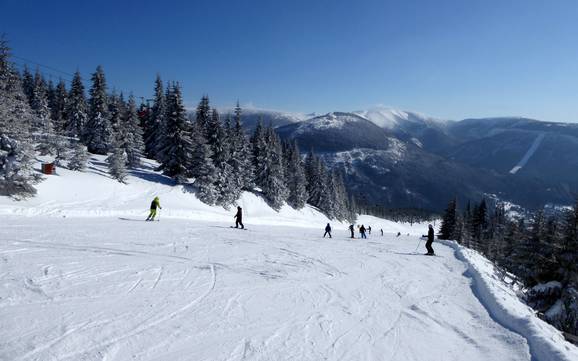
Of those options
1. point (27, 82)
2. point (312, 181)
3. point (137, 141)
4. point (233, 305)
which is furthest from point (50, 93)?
point (233, 305)

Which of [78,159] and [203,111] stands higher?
[203,111]

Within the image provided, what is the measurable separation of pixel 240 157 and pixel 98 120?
784 inches

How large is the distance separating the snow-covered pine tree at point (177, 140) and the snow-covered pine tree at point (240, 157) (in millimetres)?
6835

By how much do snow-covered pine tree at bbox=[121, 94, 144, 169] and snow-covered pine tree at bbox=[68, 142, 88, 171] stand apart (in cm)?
935

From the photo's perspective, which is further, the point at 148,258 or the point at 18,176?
the point at 18,176

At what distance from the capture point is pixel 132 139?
45.4m

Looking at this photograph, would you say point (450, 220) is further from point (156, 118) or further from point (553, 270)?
point (156, 118)

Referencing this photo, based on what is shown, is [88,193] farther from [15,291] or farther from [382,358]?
[382,358]

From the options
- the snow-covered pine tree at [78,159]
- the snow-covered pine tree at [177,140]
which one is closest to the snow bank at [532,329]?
the snow-covered pine tree at [78,159]

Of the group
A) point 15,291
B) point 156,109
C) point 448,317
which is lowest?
point 448,317

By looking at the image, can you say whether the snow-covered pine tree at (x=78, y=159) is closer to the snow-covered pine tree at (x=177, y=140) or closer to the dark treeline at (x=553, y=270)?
the snow-covered pine tree at (x=177, y=140)

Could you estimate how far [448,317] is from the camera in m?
8.55

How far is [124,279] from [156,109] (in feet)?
171

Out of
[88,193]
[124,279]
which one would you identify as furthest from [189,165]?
[124,279]
